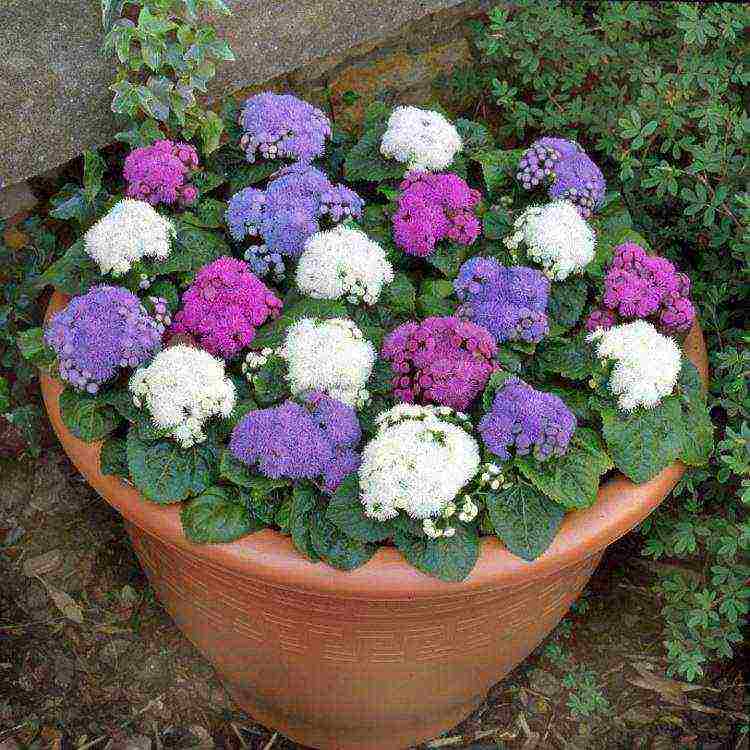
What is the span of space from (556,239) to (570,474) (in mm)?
537

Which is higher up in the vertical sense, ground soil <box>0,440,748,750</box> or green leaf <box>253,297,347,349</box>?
green leaf <box>253,297,347,349</box>

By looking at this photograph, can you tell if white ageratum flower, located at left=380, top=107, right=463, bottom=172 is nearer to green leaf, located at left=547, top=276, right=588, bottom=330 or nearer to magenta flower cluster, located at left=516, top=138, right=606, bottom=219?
magenta flower cluster, located at left=516, top=138, right=606, bottom=219

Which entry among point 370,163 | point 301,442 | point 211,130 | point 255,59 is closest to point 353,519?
point 301,442

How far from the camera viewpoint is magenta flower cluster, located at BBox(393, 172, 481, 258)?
1.97 metres

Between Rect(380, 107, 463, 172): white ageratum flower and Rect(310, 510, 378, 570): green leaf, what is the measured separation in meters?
0.93

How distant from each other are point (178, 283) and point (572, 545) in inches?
39.9

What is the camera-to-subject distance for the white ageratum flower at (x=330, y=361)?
66.9 inches

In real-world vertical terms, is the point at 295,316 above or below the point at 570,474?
above

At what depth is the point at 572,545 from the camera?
163cm

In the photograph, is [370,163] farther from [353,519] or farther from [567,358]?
[353,519]

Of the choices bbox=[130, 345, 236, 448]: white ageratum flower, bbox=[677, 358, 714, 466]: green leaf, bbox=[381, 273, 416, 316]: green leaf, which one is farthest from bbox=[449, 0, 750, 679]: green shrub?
bbox=[130, 345, 236, 448]: white ageratum flower

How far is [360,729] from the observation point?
2.15 m

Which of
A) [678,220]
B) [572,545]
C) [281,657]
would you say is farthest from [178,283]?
[678,220]

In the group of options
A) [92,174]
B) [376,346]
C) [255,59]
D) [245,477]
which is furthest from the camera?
[255,59]
